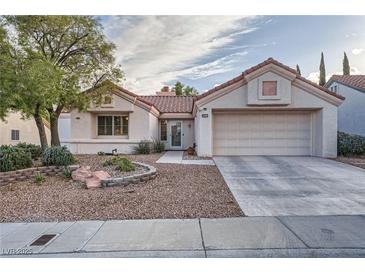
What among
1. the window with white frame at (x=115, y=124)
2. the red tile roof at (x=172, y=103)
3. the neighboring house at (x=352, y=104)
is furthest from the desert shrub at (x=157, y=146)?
the neighboring house at (x=352, y=104)

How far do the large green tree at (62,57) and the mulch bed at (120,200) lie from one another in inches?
168

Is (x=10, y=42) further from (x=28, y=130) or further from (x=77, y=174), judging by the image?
(x=28, y=130)

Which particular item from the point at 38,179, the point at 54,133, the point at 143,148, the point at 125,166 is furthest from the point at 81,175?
the point at 143,148

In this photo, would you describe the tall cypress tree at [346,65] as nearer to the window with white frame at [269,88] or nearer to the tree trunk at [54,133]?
the window with white frame at [269,88]

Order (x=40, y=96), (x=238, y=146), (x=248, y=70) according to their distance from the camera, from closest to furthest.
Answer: (x=40, y=96)
(x=248, y=70)
(x=238, y=146)

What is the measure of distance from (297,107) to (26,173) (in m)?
13.2

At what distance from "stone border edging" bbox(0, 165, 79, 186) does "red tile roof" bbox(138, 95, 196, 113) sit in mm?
11420

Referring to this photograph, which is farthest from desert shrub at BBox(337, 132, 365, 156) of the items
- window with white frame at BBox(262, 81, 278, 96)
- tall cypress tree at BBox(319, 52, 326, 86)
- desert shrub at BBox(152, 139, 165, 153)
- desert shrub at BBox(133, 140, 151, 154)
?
tall cypress tree at BBox(319, 52, 326, 86)

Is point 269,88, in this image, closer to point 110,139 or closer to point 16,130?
point 110,139

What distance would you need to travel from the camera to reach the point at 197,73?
16734mm

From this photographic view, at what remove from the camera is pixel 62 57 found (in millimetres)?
13609

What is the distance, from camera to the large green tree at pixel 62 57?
10641 millimetres
